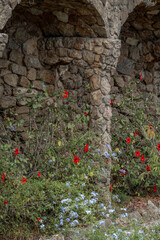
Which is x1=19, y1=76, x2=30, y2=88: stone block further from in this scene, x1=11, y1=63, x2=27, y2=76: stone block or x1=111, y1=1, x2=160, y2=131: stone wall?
x1=111, y1=1, x2=160, y2=131: stone wall

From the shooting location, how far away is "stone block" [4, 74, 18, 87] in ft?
17.1

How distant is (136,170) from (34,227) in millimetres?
2107

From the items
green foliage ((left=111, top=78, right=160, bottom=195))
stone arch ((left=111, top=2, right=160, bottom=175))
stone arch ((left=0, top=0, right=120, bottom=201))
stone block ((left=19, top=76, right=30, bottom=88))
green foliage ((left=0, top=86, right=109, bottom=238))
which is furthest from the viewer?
stone arch ((left=111, top=2, right=160, bottom=175))

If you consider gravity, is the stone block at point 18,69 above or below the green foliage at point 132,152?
above

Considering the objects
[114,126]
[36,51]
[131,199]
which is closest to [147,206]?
[131,199]

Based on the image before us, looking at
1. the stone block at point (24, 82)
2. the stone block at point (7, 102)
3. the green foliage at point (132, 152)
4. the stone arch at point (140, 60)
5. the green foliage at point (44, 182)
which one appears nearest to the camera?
the green foliage at point (44, 182)

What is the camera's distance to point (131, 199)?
19.6ft

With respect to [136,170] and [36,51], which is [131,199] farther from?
[36,51]

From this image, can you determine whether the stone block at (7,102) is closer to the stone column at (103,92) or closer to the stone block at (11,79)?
the stone block at (11,79)

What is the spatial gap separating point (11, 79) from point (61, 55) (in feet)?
2.38

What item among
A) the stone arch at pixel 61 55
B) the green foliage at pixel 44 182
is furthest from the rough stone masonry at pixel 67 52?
the green foliage at pixel 44 182

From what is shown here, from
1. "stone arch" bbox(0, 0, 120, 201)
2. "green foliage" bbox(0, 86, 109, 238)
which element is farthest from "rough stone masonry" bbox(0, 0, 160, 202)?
"green foliage" bbox(0, 86, 109, 238)

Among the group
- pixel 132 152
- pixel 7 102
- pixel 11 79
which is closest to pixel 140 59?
pixel 132 152

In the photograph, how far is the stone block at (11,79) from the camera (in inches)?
205
